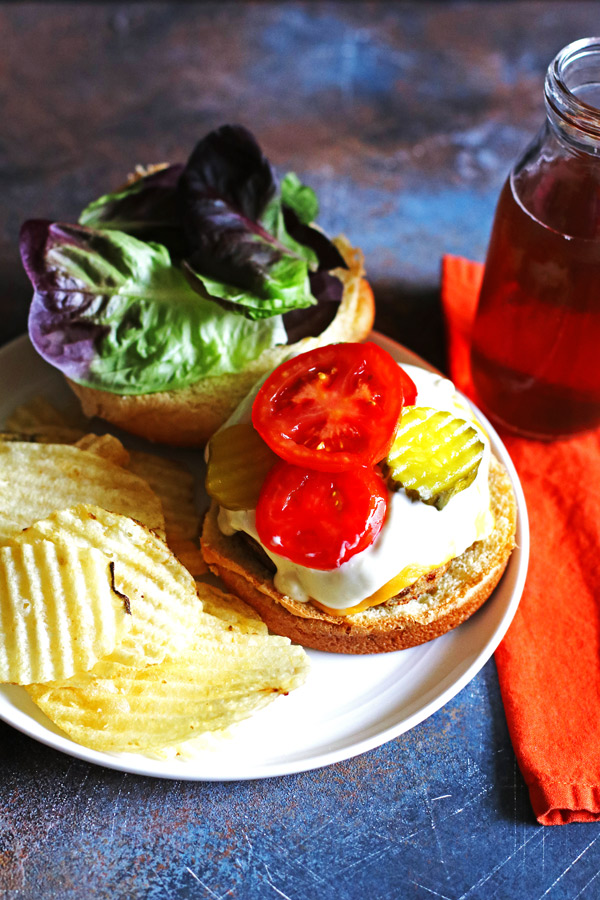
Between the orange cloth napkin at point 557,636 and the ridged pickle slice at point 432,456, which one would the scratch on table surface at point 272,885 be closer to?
the orange cloth napkin at point 557,636

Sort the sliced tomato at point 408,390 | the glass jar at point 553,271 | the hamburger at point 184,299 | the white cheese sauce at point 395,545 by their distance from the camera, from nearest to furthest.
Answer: the white cheese sauce at point 395,545 < the sliced tomato at point 408,390 < the glass jar at point 553,271 < the hamburger at point 184,299

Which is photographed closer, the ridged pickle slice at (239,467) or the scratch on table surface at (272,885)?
the scratch on table surface at (272,885)

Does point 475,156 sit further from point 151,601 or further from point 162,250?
point 151,601

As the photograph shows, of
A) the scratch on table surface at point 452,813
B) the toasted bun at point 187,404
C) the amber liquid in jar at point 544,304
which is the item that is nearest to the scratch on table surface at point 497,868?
the scratch on table surface at point 452,813

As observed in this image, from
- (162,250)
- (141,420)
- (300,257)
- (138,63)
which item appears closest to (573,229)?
(300,257)

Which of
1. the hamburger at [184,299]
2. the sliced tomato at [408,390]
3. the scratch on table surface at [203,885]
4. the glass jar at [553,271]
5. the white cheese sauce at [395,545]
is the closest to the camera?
the scratch on table surface at [203,885]

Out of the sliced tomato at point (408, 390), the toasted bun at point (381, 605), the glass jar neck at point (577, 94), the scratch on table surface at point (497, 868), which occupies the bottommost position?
the scratch on table surface at point (497, 868)

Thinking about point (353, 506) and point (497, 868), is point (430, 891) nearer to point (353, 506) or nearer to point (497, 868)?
point (497, 868)
